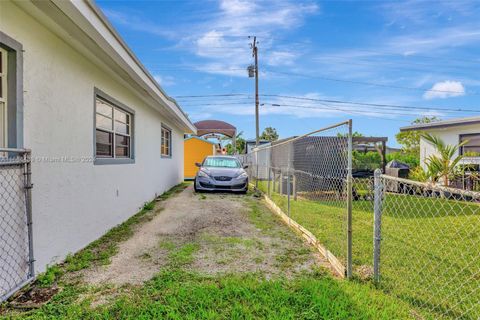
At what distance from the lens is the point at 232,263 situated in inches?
149

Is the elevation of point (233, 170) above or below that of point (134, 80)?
below

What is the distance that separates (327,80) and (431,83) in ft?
37.0

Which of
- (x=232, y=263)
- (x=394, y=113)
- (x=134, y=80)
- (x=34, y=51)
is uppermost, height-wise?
(x=394, y=113)

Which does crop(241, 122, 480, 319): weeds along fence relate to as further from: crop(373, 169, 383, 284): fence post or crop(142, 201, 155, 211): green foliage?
crop(142, 201, 155, 211): green foliage

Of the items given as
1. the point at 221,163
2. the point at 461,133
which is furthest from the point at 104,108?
the point at 461,133

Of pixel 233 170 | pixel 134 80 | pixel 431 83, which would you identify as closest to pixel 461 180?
pixel 233 170

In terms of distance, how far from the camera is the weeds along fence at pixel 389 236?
9.57ft

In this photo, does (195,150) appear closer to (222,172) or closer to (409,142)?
(222,172)

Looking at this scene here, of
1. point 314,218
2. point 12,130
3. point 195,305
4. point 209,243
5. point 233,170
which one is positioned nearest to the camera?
point 195,305

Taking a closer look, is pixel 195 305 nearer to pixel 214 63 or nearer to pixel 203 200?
pixel 203 200

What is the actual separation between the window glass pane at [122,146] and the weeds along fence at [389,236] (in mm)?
3849

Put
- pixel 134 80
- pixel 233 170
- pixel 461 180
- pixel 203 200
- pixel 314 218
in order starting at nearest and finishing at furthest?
1. pixel 134 80
2. pixel 314 218
3. pixel 203 200
4. pixel 461 180
5. pixel 233 170

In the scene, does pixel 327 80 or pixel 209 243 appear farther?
pixel 327 80

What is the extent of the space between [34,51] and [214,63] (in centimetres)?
2494
